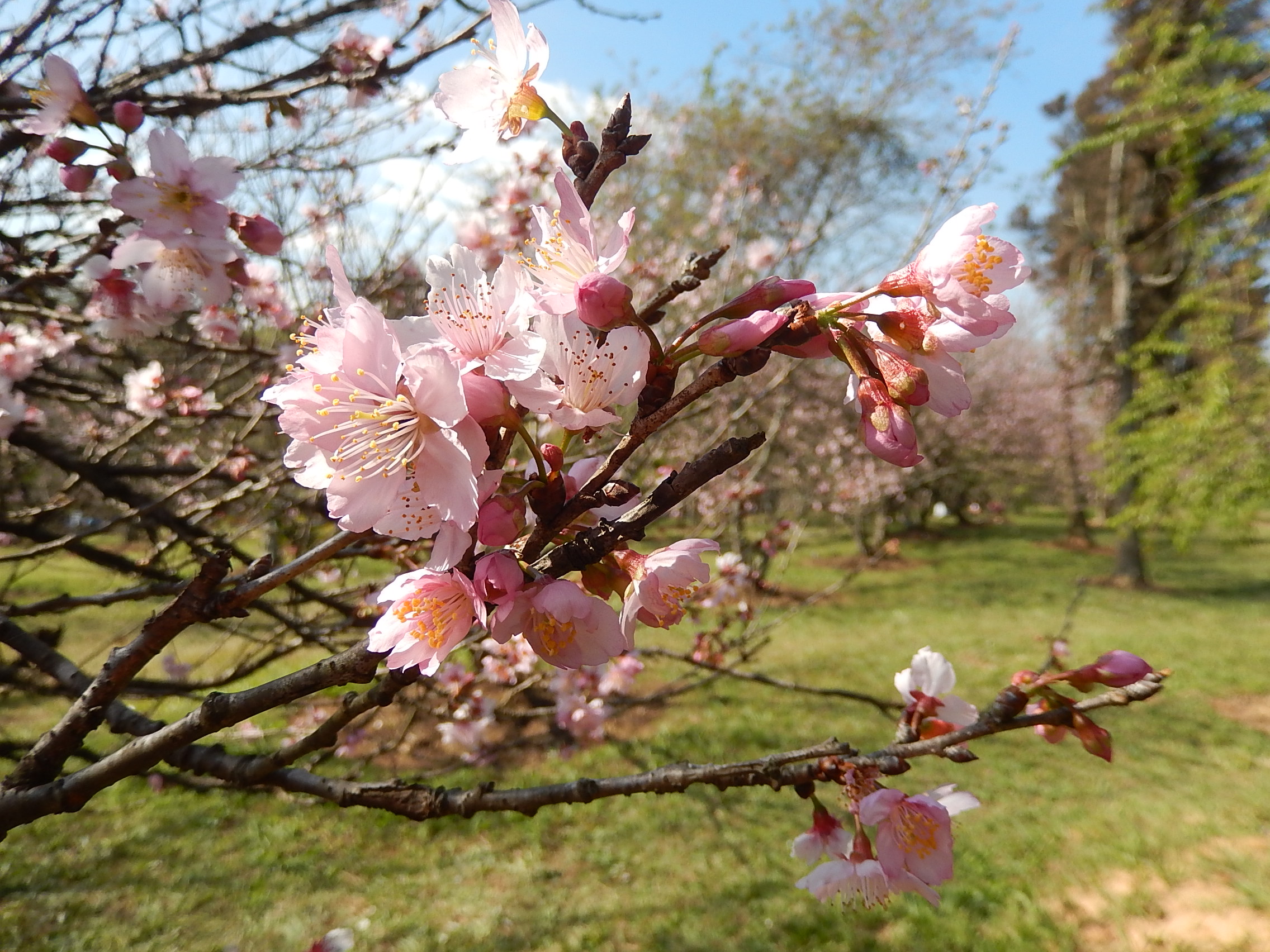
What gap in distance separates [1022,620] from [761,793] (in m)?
5.49

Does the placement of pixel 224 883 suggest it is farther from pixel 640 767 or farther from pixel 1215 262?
pixel 1215 262

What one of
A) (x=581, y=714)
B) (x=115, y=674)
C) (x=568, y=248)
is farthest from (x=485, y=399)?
(x=581, y=714)

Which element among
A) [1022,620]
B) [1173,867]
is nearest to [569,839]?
[1173,867]

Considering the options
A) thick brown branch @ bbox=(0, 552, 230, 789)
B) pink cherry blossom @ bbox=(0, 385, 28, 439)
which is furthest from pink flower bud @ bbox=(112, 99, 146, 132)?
thick brown branch @ bbox=(0, 552, 230, 789)

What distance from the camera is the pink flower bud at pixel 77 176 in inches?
57.9

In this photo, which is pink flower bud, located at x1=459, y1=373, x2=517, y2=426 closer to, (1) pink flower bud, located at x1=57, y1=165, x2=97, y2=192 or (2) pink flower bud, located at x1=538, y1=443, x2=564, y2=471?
(2) pink flower bud, located at x1=538, y1=443, x2=564, y2=471

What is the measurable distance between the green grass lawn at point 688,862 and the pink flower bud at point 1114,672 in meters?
0.53

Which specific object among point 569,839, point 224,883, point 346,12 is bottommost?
point 569,839

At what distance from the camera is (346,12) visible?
2.08 m

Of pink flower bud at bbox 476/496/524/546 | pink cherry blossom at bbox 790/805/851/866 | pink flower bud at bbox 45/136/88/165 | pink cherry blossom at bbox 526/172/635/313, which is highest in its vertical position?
pink flower bud at bbox 45/136/88/165

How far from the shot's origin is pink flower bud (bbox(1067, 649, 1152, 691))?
0.83 m

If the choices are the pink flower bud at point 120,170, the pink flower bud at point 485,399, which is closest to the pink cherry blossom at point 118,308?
the pink flower bud at point 120,170

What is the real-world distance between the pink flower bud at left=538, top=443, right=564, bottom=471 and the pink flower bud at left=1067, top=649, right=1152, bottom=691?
701 mm

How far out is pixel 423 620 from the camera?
0.63m
